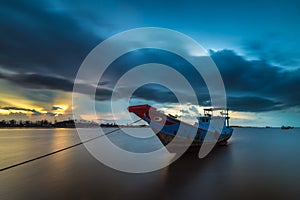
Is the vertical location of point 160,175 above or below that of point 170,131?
below

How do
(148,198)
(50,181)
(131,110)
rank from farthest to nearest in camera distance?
(131,110), (50,181), (148,198)

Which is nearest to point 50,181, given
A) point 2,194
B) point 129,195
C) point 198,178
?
point 2,194

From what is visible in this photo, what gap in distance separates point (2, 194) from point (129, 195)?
193 inches

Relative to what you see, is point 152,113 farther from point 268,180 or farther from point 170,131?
point 268,180

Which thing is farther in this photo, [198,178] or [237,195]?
[198,178]

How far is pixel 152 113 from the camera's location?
11.7 metres

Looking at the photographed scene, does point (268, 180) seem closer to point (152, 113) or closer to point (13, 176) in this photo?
point (152, 113)

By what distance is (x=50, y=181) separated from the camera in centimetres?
822

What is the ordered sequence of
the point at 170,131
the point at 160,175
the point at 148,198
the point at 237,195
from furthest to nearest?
the point at 170,131 → the point at 160,175 → the point at 237,195 → the point at 148,198

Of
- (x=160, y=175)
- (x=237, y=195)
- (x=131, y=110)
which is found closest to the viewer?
(x=237, y=195)

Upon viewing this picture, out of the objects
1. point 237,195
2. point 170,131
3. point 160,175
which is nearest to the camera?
point 237,195

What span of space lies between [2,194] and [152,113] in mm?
8120

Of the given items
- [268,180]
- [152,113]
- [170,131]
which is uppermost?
[152,113]

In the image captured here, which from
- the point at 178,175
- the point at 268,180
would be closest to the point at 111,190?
the point at 178,175
